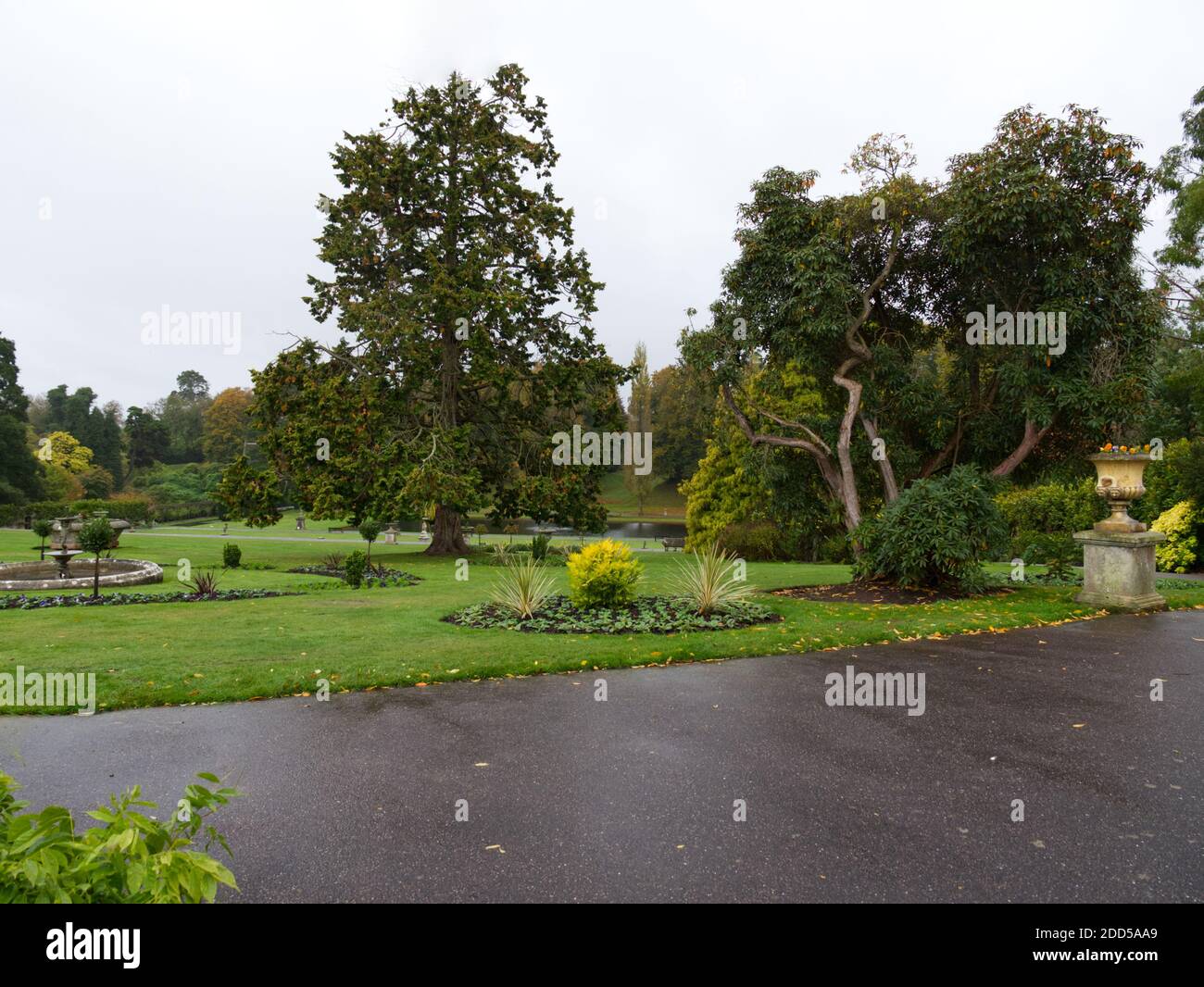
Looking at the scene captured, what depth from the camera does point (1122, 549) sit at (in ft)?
33.3

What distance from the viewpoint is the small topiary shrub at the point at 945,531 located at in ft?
34.8

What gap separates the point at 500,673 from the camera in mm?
6652

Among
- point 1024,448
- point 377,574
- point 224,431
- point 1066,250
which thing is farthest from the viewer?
point 224,431

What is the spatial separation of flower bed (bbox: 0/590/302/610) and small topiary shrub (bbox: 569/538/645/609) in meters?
6.34

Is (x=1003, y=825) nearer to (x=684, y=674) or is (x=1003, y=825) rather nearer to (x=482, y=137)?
(x=684, y=674)

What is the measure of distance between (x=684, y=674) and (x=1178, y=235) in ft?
83.7

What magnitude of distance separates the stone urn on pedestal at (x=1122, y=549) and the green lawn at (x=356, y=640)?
1.64ft

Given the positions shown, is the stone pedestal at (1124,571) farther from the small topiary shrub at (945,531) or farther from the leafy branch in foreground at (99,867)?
the leafy branch in foreground at (99,867)

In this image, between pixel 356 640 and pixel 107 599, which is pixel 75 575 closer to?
pixel 107 599

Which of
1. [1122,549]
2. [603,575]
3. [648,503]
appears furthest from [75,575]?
[648,503]

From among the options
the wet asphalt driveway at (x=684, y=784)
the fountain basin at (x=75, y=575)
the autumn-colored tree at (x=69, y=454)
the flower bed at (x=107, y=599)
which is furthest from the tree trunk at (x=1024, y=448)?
the autumn-colored tree at (x=69, y=454)

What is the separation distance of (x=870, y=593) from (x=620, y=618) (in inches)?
196
